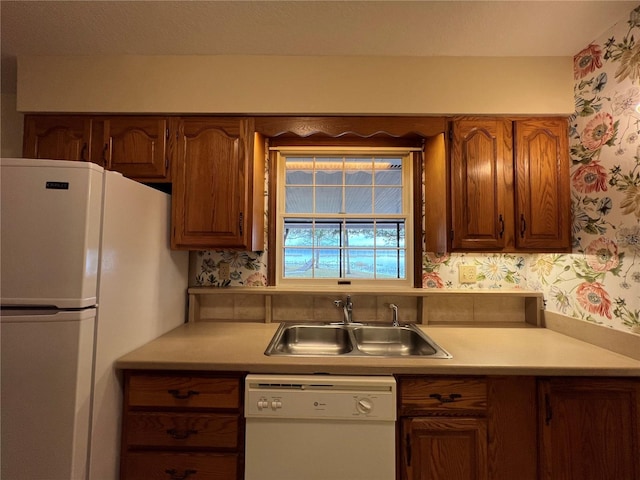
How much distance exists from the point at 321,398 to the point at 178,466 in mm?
693

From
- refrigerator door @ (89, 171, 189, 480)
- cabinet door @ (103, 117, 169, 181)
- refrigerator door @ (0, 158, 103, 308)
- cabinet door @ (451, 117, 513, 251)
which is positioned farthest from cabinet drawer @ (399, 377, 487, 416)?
cabinet door @ (103, 117, 169, 181)

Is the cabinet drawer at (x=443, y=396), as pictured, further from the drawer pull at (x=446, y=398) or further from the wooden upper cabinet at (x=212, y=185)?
the wooden upper cabinet at (x=212, y=185)

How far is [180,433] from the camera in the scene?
4.01 feet

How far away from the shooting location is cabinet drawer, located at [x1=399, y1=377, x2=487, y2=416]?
121cm

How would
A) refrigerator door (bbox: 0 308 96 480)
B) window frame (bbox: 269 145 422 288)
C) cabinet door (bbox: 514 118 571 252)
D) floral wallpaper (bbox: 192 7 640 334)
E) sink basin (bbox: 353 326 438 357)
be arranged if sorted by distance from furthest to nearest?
window frame (bbox: 269 145 422 288) → sink basin (bbox: 353 326 438 357) → cabinet door (bbox: 514 118 571 252) → floral wallpaper (bbox: 192 7 640 334) → refrigerator door (bbox: 0 308 96 480)

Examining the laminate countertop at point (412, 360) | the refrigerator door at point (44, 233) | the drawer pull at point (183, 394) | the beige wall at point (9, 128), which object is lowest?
the drawer pull at point (183, 394)

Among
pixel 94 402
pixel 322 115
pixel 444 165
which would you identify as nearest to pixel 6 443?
pixel 94 402

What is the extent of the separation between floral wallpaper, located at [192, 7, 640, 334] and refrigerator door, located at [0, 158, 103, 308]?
7.73ft

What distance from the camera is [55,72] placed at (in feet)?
5.23

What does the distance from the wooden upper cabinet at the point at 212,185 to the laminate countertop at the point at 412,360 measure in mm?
556

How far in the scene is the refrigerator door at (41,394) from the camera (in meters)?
1.04

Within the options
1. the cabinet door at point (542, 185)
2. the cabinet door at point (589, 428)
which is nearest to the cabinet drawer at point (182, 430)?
the cabinet door at point (589, 428)

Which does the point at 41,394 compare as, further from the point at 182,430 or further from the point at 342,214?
the point at 342,214

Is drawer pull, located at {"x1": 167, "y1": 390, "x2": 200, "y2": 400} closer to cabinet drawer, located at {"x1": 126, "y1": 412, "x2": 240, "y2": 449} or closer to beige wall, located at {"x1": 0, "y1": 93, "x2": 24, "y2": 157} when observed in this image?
cabinet drawer, located at {"x1": 126, "y1": 412, "x2": 240, "y2": 449}
